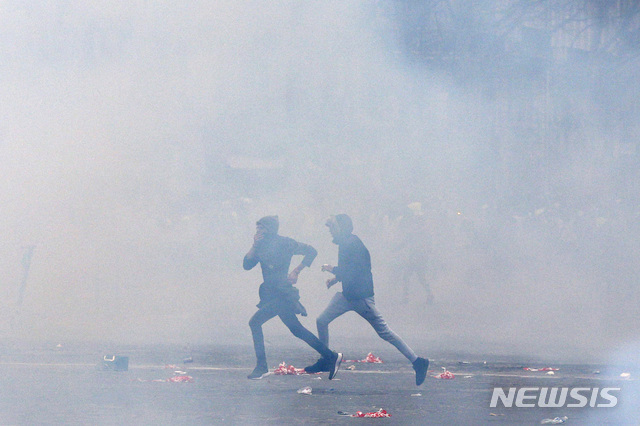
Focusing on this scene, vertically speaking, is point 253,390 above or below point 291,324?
below

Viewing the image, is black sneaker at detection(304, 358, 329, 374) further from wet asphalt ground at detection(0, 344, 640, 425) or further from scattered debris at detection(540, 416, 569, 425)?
scattered debris at detection(540, 416, 569, 425)

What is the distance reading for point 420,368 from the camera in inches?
270

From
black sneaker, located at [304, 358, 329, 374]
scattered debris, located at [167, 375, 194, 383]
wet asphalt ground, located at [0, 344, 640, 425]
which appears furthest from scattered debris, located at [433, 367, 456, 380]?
scattered debris, located at [167, 375, 194, 383]

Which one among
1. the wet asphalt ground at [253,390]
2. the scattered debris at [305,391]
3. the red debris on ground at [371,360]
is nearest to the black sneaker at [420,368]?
the wet asphalt ground at [253,390]

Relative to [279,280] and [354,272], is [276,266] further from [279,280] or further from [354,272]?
[354,272]

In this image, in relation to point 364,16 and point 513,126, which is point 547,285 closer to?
point 513,126

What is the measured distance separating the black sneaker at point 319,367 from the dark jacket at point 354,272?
68 cm

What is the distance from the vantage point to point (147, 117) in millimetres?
17953

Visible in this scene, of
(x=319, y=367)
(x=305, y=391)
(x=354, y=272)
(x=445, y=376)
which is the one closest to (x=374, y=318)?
(x=354, y=272)

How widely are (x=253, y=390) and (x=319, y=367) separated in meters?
0.71

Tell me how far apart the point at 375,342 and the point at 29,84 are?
460 inches

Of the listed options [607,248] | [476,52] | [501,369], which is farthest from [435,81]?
[501,369]

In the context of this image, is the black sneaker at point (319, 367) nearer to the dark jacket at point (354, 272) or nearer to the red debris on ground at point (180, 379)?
the dark jacket at point (354, 272)

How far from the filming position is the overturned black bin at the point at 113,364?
24.7ft
